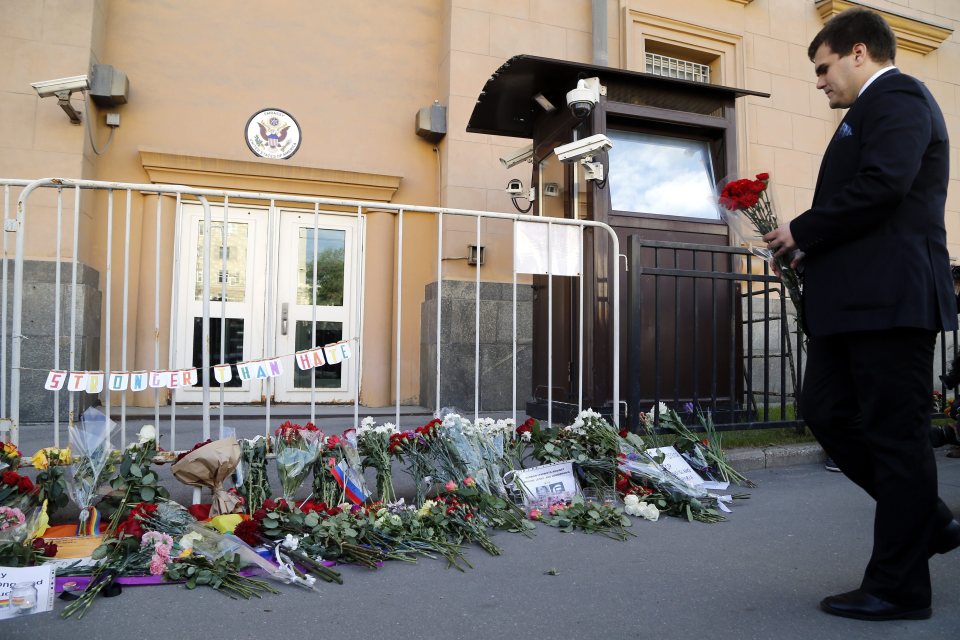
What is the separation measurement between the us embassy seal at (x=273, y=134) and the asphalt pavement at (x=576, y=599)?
5.48m

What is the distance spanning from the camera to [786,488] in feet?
12.7

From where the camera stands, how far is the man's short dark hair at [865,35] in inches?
83.0

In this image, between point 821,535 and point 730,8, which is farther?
point 730,8

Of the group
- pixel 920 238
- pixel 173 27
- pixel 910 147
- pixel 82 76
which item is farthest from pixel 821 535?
pixel 173 27

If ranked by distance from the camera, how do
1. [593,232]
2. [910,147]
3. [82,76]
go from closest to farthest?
[910,147], [593,232], [82,76]

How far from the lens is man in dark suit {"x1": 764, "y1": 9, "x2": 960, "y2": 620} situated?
1.92 metres

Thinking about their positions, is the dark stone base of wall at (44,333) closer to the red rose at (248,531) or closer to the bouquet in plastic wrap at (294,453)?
the bouquet in plastic wrap at (294,453)

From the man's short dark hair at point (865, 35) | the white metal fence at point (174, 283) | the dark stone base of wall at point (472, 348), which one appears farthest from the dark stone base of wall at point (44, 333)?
the man's short dark hair at point (865, 35)

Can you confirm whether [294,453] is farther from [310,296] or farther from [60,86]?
[60,86]

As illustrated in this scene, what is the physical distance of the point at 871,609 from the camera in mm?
1946

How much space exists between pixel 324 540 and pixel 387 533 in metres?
0.27

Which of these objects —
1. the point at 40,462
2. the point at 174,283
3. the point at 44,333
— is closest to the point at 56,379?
the point at 40,462

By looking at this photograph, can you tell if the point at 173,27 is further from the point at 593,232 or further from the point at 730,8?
the point at 730,8

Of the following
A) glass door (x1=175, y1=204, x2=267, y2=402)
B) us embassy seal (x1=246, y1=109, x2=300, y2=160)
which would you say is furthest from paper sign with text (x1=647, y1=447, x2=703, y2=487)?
us embassy seal (x1=246, y1=109, x2=300, y2=160)
